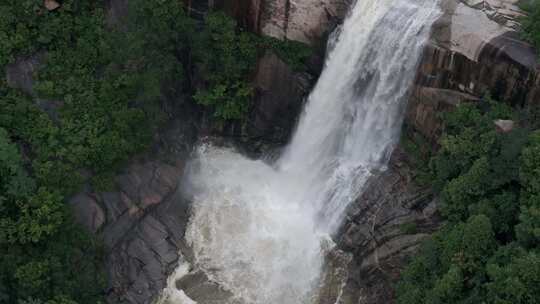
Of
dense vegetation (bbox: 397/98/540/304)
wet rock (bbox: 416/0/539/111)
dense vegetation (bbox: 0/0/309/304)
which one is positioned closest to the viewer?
dense vegetation (bbox: 397/98/540/304)

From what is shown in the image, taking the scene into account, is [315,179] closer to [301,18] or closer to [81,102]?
[301,18]

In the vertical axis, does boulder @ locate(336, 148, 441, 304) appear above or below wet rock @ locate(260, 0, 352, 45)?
below

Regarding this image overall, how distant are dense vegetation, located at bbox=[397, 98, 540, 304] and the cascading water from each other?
2771mm

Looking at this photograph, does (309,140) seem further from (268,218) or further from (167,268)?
(167,268)

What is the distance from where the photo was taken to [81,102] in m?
18.3

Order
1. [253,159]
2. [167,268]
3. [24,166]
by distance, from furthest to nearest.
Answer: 1. [253,159]
2. [167,268]
3. [24,166]

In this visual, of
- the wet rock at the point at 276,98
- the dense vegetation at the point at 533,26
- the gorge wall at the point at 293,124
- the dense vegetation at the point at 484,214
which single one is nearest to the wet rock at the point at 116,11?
the gorge wall at the point at 293,124

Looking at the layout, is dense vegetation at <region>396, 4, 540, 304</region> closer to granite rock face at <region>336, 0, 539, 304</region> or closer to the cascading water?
granite rock face at <region>336, 0, 539, 304</region>

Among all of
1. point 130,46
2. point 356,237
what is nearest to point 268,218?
point 356,237

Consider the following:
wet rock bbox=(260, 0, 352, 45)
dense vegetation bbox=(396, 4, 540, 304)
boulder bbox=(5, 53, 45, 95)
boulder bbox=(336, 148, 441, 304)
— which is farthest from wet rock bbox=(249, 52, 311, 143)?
boulder bbox=(5, 53, 45, 95)

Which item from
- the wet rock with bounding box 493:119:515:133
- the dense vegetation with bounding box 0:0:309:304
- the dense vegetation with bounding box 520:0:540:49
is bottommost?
the dense vegetation with bounding box 0:0:309:304

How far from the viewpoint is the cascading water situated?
17156 mm

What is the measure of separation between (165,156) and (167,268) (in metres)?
4.32

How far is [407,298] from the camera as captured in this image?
14281 millimetres
